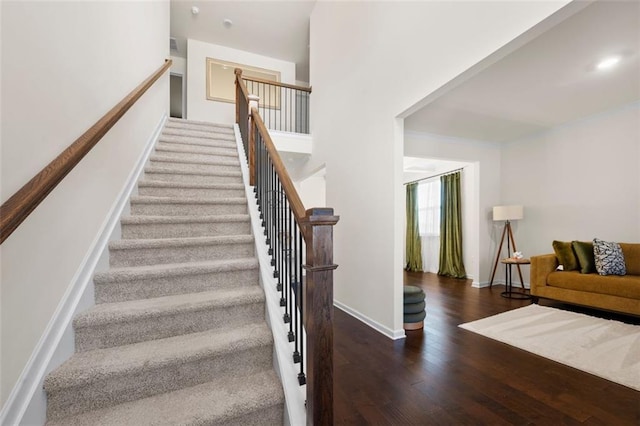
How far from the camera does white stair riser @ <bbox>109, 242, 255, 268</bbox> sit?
189 centimetres

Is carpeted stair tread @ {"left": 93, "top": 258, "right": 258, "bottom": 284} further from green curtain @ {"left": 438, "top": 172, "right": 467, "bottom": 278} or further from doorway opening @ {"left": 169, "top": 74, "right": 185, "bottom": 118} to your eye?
doorway opening @ {"left": 169, "top": 74, "right": 185, "bottom": 118}

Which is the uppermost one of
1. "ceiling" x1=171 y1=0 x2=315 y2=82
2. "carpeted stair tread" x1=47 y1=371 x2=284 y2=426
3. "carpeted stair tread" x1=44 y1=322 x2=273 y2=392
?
"ceiling" x1=171 y1=0 x2=315 y2=82

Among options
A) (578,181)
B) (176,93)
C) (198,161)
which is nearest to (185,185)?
(198,161)

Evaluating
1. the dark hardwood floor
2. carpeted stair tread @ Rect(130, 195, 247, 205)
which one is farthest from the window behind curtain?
carpeted stair tread @ Rect(130, 195, 247, 205)

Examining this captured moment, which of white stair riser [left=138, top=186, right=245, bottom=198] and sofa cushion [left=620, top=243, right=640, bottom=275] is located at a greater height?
white stair riser [left=138, top=186, right=245, bottom=198]

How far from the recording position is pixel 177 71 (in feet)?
21.1

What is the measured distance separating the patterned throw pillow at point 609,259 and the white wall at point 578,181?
56 cm

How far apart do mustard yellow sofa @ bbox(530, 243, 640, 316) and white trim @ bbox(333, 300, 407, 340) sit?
235 cm

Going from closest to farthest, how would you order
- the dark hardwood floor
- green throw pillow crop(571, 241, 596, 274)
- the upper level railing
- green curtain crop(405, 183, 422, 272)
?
the dark hardwood floor → green throw pillow crop(571, 241, 596, 274) → the upper level railing → green curtain crop(405, 183, 422, 272)

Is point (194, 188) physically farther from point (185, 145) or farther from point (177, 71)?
point (177, 71)

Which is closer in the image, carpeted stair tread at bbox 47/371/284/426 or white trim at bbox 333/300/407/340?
carpeted stair tread at bbox 47/371/284/426

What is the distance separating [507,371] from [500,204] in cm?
387

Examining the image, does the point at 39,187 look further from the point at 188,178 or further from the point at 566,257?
the point at 566,257

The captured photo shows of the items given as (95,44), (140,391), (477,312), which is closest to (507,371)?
(477,312)
